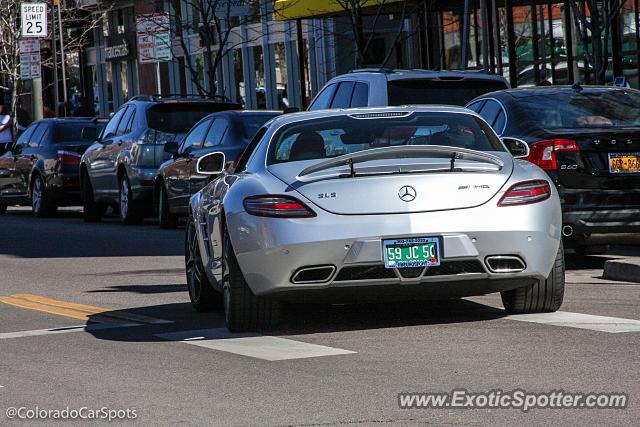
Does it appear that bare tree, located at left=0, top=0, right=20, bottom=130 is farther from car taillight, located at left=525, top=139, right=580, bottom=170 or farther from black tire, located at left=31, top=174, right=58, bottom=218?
car taillight, located at left=525, top=139, right=580, bottom=170

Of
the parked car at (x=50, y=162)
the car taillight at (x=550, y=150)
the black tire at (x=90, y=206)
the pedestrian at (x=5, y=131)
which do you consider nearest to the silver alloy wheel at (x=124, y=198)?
the black tire at (x=90, y=206)

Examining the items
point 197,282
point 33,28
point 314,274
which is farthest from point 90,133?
point 314,274

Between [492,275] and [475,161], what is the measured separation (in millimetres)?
726

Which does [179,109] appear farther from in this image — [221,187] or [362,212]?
[362,212]

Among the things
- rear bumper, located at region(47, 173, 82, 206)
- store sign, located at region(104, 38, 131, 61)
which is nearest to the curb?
rear bumper, located at region(47, 173, 82, 206)

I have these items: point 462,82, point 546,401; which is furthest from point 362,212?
point 462,82

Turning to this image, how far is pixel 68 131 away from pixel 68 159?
951 mm

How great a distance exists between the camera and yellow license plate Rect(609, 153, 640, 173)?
43.5ft

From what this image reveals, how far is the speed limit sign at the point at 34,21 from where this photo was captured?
38531 millimetres

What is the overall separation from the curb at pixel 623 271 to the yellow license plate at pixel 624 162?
2.80 feet

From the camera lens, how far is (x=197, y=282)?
1134cm

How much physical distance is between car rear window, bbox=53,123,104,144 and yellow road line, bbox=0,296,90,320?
1412cm

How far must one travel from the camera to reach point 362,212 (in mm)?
9195

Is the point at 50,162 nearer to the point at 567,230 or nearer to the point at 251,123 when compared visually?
the point at 251,123
